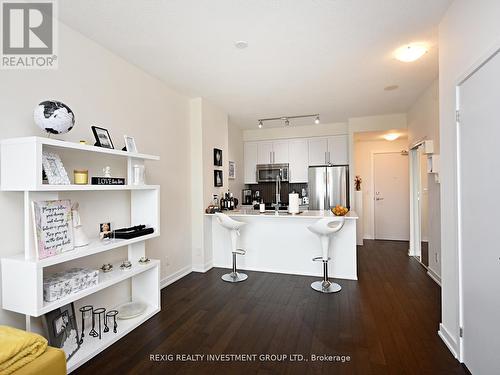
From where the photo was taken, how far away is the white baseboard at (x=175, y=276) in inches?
138

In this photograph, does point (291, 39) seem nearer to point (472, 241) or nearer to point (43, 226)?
point (472, 241)

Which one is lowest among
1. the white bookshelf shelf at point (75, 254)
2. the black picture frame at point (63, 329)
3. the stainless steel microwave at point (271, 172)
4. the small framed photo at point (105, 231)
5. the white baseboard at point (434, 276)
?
the white baseboard at point (434, 276)

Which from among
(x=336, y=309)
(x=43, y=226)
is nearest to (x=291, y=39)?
(x=43, y=226)

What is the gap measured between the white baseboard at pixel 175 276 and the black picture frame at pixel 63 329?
1.35 meters

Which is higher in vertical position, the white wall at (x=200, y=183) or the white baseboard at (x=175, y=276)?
the white wall at (x=200, y=183)

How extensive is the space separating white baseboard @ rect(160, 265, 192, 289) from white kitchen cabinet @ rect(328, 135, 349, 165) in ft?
12.2

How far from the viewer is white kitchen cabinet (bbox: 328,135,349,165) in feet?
18.7

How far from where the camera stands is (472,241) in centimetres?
180

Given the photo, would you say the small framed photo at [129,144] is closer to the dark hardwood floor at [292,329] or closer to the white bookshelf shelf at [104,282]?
the white bookshelf shelf at [104,282]

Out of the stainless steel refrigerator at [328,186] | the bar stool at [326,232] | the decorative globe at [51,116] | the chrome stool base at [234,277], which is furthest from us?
the stainless steel refrigerator at [328,186]

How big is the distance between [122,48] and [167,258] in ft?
8.39

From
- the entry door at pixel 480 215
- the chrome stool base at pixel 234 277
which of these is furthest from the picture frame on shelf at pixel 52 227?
the entry door at pixel 480 215

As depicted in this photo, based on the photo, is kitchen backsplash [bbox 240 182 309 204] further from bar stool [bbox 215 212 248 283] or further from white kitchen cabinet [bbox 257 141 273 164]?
bar stool [bbox 215 212 248 283]

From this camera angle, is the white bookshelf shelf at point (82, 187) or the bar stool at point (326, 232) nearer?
the white bookshelf shelf at point (82, 187)
